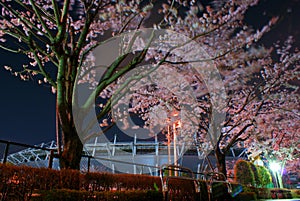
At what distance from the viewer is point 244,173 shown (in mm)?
12688

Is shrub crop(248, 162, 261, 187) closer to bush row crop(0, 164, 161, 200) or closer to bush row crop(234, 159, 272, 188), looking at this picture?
bush row crop(234, 159, 272, 188)

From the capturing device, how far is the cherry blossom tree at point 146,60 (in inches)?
218

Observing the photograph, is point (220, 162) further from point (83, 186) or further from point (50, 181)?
point (50, 181)

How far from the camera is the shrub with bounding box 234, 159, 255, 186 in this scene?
1250 centimetres

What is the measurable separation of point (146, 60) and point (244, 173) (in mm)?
8868

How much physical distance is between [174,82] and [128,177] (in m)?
6.88

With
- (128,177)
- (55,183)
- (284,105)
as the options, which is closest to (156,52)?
(128,177)

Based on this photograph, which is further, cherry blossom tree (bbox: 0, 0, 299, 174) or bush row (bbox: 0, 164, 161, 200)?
cherry blossom tree (bbox: 0, 0, 299, 174)

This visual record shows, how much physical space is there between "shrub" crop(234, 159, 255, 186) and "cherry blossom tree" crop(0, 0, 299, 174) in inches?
93.5

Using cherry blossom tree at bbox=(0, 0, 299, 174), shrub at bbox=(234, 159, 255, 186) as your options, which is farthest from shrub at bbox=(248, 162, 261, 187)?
cherry blossom tree at bbox=(0, 0, 299, 174)

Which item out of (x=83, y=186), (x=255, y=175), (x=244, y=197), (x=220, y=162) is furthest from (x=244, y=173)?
(x=83, y=186)

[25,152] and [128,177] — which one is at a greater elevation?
[25,152]

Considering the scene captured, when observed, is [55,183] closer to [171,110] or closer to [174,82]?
[174,82]

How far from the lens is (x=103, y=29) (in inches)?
356
